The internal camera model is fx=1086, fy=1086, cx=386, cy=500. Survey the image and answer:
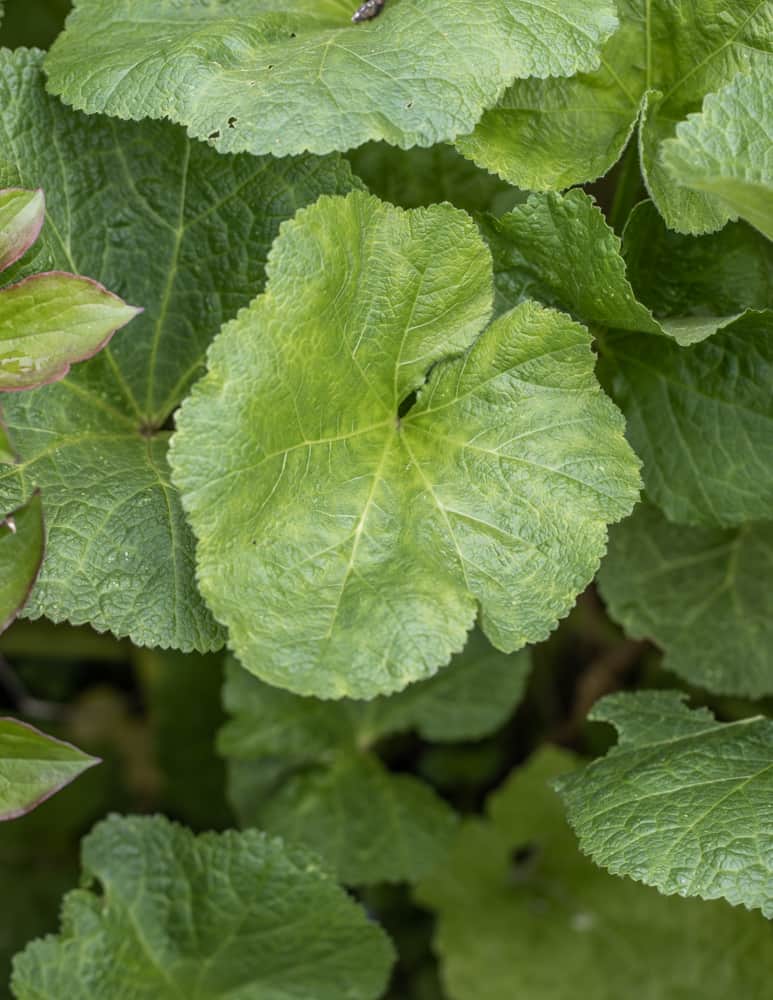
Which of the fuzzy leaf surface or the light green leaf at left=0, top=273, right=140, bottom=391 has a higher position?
the light green leaf at left=0, top=273, right=140, bottom=391

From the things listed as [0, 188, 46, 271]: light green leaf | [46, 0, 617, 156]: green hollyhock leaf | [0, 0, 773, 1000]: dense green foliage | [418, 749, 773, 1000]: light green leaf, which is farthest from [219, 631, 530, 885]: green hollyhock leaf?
[46, 0, 617, 156]: green hollyhock leaf

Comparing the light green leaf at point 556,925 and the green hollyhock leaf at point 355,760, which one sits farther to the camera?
the light green leaf at point 556,925

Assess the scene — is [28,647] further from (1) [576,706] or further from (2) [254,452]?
(2) [254,452]

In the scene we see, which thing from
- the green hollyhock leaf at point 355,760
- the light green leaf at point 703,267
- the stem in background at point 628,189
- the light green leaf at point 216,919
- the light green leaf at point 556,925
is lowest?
the light green leaf at point 556,925

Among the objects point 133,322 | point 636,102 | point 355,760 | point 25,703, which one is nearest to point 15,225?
point 133,322

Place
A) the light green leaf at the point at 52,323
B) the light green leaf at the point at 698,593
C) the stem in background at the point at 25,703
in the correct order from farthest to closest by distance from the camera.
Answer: the stem in background at the point at 25,703 < the light green leaf at the point at 698,593 < the light green leaf at the point at 52,323

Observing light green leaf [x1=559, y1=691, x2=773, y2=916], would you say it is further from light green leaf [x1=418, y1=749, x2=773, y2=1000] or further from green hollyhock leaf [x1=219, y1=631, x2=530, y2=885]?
light green leaf [x1=418, y1=749, x2=773, y2=1000]

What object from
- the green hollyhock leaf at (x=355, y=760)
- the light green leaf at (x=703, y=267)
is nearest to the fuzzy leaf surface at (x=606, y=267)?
the light green leaf at (x=703, y=267)

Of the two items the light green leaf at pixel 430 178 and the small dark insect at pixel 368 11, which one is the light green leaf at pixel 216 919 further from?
the small dark insect at pixel 368 11
